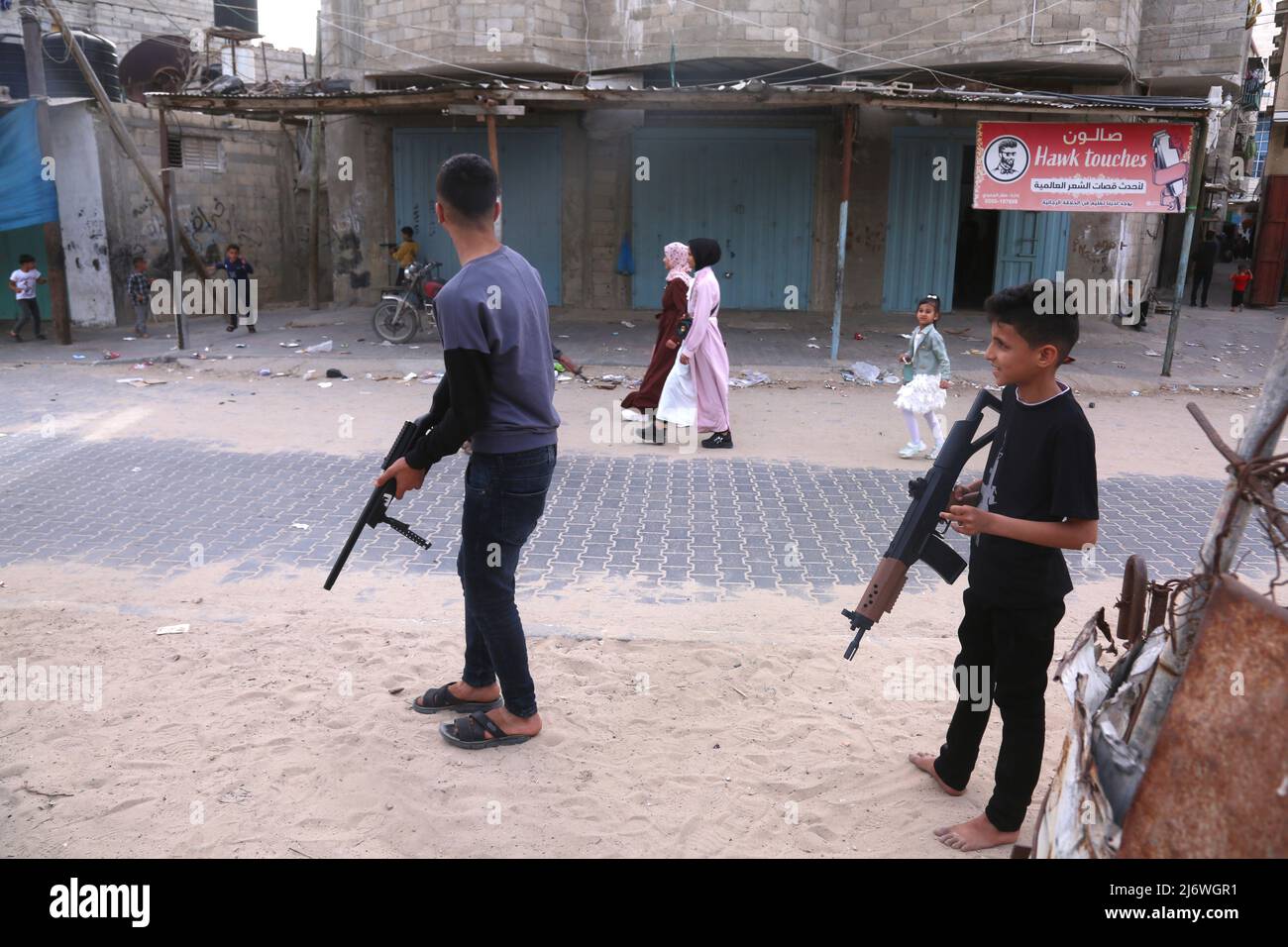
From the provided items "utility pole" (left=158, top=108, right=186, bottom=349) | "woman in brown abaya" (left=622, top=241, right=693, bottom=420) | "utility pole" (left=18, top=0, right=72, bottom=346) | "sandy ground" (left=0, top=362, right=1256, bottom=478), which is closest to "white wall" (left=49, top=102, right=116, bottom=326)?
"utility pole" (left=18, top=0, right=72, bottom=346)

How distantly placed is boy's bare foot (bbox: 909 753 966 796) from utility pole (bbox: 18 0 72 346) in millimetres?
14272

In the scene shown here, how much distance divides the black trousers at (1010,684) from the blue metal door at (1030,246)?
1356 centimetres

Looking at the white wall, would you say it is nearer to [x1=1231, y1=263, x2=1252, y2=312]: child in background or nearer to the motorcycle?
the motorcycle

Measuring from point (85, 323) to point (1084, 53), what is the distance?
15.5m

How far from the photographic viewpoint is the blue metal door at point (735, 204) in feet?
51.5

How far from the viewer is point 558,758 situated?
3586mm

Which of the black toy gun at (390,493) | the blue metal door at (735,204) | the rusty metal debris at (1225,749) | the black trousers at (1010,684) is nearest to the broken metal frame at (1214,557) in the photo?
the rusty metal debris at (1225,749)

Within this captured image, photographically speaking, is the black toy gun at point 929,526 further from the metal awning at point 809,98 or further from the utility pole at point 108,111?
the utility pole at point 108,111

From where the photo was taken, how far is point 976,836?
3.07 meters

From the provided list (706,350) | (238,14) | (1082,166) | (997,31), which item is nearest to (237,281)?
(706,350)

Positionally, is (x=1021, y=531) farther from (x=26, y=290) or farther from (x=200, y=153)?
(x=200, y=153)

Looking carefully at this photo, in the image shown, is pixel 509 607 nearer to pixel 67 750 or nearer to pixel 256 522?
pixel 67 750

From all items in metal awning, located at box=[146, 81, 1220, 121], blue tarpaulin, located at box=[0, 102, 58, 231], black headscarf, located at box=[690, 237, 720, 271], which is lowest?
black headscarf, located at box=[690, 237, 720, 271]

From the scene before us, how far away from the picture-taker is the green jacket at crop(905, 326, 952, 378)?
25.3ft
